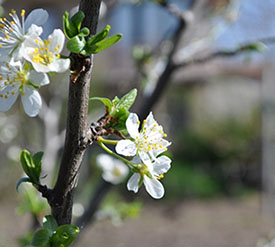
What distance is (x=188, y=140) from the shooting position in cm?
771

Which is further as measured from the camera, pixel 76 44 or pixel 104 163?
pixel 104 163

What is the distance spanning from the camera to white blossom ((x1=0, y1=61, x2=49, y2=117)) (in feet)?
2.05

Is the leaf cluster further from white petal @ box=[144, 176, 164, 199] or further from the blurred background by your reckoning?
the blurred background

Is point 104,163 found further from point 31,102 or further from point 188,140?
point 188,140

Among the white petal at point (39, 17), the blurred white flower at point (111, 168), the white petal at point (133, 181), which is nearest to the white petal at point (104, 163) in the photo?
the blurred white flower at point (111, 168)

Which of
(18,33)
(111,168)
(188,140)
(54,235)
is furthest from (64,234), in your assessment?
(188,140)

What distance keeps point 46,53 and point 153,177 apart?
0.28 meters

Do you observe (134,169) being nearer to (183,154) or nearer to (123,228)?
(123,228)

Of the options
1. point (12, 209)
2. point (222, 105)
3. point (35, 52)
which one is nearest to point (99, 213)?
point (35, 52)

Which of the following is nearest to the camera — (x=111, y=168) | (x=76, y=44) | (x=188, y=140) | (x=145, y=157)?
(x=76, y=44)

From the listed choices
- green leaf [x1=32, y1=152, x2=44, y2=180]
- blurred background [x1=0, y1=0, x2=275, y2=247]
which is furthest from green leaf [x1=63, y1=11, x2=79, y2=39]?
blurred background [x1=0, y1=0, x2=275, y2=247]

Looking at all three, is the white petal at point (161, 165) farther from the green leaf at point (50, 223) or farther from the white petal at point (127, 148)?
the green leaf at point (50, 223)

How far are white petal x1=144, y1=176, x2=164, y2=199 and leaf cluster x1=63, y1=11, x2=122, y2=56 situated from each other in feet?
0.83

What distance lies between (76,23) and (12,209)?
581cm
